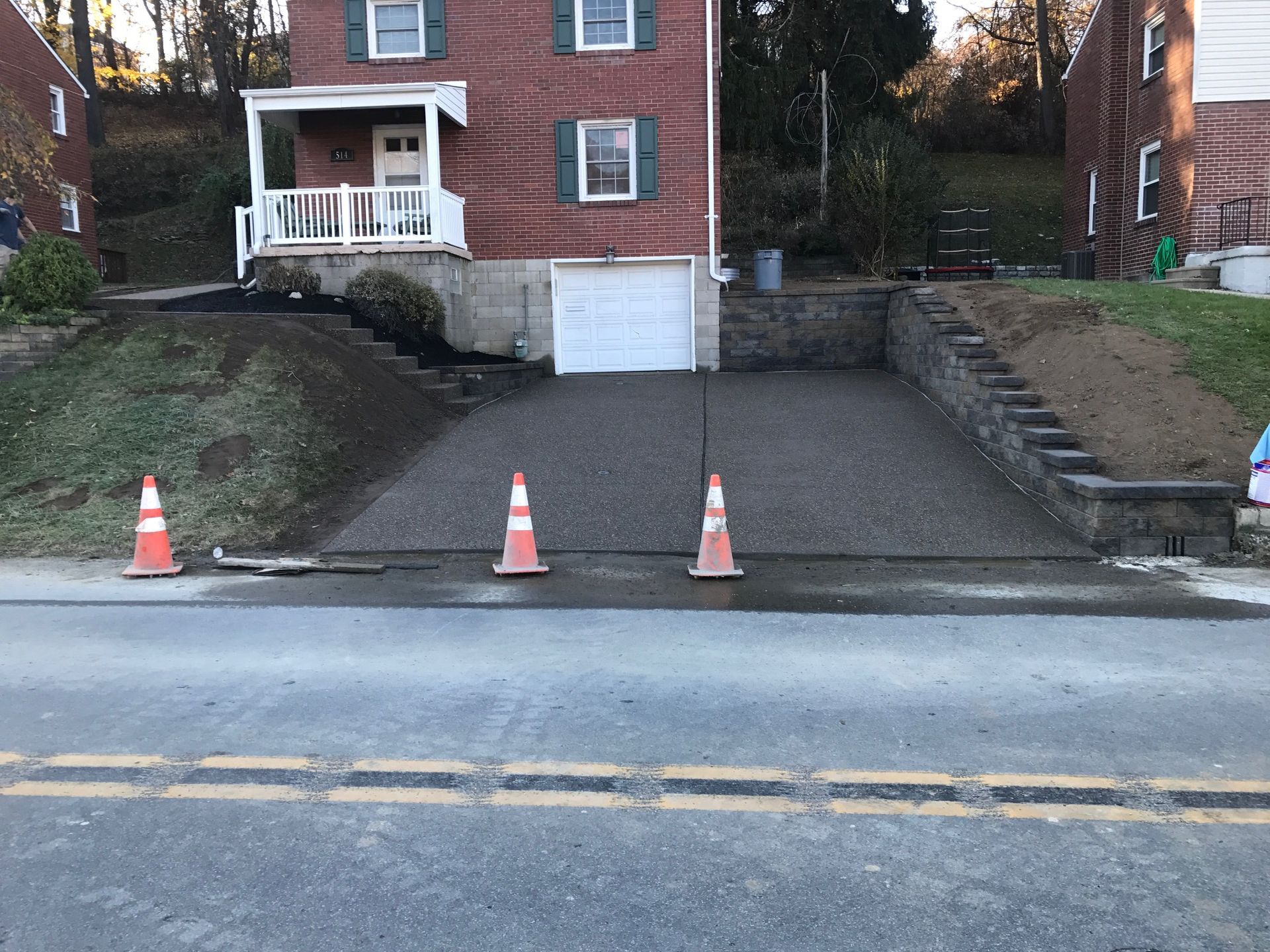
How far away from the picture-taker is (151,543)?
26.2ft

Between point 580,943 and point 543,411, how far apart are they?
11.8 meters

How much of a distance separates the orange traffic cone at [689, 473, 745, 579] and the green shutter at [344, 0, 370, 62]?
14.2 m

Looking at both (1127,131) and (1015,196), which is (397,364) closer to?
(1127,131)

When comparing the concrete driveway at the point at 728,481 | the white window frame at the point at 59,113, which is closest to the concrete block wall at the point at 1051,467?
the concrete driveway at the point at 728,481

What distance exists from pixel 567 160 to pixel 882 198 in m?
6.64

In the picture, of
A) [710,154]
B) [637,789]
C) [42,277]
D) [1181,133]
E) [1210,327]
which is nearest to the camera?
[637,789]

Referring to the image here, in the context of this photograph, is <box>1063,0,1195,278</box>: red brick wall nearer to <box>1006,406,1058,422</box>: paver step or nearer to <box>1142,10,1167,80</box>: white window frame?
<box>1142,10,1167,80</box>: white window frame

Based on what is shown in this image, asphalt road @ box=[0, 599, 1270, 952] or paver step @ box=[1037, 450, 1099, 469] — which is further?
paver step @ box=[1037, 450, 1099, 469]

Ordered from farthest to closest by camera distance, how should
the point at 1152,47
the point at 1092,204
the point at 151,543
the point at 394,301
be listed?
the point at 1092,204, the point at 1152,47, the point at 394,301, the point at 151,543

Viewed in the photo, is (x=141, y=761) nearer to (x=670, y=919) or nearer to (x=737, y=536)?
(x=670, y=919)

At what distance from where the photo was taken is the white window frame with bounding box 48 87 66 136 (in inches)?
1058

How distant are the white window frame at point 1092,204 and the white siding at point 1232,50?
496 centimetres

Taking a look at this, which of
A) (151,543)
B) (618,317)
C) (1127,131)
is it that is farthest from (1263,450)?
(1127,131)

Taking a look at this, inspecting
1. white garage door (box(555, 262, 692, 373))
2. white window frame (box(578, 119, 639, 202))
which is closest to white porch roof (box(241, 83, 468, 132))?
white window frame (box(578, 119, 639, 202))
